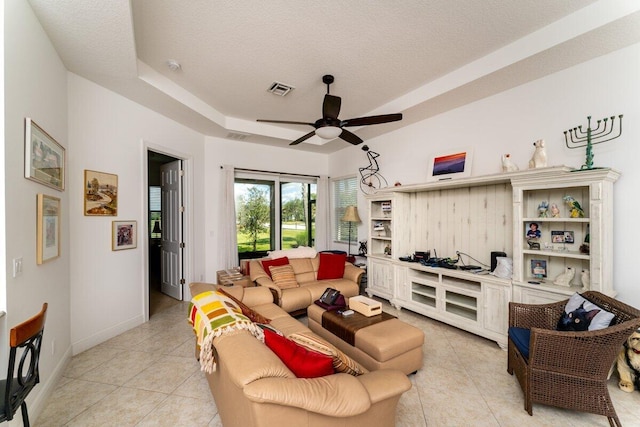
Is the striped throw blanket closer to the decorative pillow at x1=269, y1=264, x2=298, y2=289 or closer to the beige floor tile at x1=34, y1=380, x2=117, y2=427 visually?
the beige floor tile at x1=34, y1=380, x2=117, y2=427

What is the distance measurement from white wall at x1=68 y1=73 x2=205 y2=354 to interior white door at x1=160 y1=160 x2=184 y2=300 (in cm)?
74

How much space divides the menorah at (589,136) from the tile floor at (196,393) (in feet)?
6.72

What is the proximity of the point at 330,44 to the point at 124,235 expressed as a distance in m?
3.32

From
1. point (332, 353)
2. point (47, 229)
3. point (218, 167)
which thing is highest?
point (218, 167)

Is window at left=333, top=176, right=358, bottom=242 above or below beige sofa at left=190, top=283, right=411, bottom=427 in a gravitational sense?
above

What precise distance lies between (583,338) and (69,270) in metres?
4.51

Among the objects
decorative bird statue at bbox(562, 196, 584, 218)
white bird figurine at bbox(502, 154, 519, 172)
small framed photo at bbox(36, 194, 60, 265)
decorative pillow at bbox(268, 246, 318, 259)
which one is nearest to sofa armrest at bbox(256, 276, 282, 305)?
decorative pillow at bbox(268, 246, 318, 259)

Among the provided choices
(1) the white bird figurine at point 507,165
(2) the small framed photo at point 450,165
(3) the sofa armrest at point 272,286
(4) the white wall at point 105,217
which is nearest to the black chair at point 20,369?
(4) the white wall at point 105,217

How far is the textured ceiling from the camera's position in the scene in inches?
85.4

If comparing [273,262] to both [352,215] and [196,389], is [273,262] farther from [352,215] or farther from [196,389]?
[196,389]

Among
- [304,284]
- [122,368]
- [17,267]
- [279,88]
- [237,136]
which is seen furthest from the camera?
[237,136]

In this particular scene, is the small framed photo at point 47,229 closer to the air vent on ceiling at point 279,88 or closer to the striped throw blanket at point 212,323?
the striped throw blanket at point 212,323

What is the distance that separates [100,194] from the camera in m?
3.09

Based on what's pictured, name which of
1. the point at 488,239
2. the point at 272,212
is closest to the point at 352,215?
the point at 272,212
